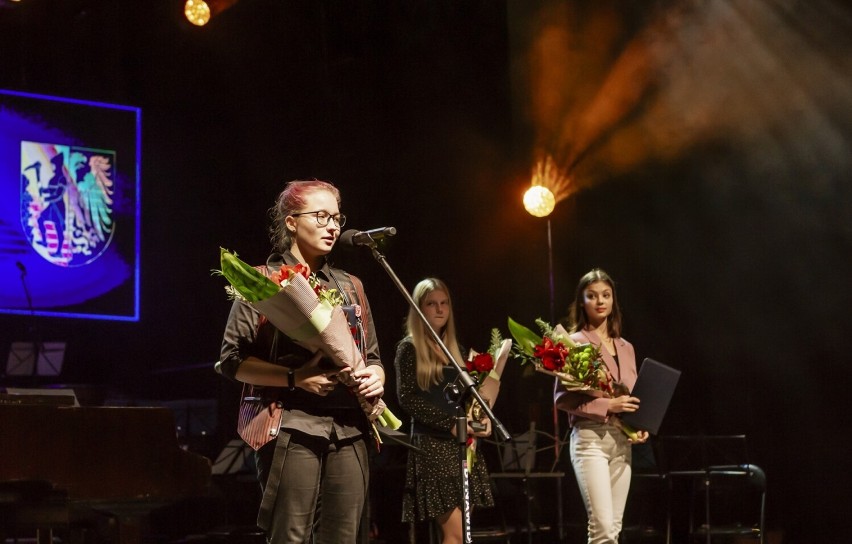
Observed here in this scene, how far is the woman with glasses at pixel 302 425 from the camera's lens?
2.92 meters

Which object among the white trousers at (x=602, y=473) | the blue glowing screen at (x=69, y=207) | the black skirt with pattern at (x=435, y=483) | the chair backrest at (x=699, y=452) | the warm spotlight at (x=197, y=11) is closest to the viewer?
the white trousers at (x=602, y=473)

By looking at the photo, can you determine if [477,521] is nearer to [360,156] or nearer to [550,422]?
[550,422]

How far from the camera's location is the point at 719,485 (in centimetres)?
692

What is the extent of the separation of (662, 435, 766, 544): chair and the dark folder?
1.90 meters

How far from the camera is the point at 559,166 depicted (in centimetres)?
816

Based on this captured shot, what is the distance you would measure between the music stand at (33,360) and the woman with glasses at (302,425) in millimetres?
6111

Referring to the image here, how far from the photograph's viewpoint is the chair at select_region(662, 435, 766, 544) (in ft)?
22.1

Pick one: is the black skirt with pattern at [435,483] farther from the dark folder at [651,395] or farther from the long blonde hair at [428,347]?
the dark folder at [651,395]

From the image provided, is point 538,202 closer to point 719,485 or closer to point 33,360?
point 719,485

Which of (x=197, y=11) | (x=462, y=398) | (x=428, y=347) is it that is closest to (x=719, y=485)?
(x=428, y=347)

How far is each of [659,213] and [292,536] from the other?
5.35 metres

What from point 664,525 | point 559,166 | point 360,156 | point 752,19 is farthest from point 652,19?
point 664,525

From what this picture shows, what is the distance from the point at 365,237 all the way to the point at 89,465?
141 centimetres

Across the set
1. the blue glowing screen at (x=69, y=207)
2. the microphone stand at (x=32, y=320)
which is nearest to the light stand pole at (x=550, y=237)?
the blue glowing screen at (x=69, y=207)
